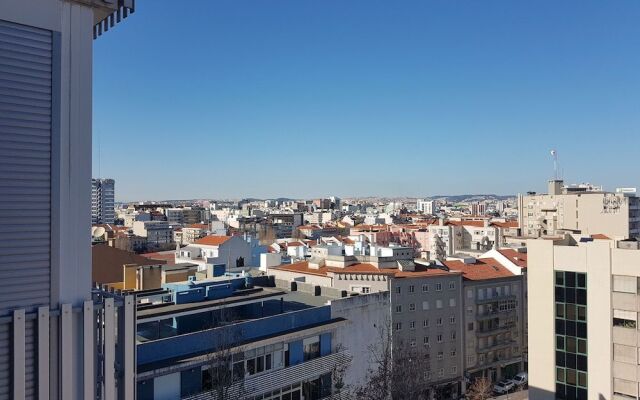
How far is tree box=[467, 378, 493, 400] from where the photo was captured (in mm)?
30047

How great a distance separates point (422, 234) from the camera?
321ft

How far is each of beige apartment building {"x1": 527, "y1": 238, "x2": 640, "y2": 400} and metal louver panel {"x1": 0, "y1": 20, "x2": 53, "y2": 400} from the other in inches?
705

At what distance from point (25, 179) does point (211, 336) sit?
964 cm

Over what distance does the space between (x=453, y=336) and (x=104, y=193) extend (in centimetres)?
17741

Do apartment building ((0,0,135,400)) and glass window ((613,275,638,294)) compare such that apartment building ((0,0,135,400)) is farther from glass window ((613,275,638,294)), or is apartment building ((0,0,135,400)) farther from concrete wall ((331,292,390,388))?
glass window ((613,275,638,294))

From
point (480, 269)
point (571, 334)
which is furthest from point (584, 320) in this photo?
point (480, 269)

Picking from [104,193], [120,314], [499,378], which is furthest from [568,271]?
[104,193]

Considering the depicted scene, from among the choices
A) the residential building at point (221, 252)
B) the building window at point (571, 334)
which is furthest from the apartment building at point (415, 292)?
the building window at point (571, 334)

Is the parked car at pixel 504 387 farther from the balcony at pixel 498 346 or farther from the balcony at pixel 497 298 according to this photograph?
the balcony at pixel 497 298

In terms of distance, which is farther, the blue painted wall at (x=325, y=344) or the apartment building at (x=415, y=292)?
the apartment building at (x=415, y=292)

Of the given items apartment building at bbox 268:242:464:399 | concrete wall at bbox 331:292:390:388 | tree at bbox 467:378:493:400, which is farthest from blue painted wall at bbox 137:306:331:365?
apartment building at bbox 268:242:464:399

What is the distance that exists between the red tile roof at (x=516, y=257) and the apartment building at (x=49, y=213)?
39027 millimetres

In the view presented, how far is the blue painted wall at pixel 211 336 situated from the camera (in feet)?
48.5

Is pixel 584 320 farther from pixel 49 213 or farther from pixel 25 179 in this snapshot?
pixel 25 179
